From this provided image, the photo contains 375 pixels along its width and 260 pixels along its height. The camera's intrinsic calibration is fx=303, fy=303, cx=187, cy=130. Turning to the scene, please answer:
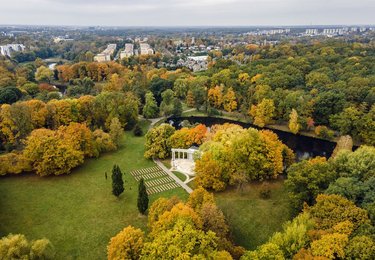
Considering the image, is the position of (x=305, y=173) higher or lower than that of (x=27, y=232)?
higher

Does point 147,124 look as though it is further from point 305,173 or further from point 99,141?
point 305,173

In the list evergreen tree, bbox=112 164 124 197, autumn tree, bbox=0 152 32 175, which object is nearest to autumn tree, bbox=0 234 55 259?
evergreen tree, bbox=112 164 124 197

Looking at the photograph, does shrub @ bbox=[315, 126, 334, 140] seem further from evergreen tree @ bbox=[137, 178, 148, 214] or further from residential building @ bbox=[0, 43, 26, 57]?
residential building @ bbox=[0, 43, 26, 57]

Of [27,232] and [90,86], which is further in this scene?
[90,86]

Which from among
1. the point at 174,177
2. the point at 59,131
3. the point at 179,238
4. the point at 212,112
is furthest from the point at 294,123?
the point at 179,238

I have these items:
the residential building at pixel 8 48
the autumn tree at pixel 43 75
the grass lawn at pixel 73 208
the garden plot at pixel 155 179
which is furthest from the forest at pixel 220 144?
the residential building at pixel 8 48

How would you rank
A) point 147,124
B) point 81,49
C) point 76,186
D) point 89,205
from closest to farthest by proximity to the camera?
1. point 89,205
2. point 76,186
3. point 147,124
4. point 81,49

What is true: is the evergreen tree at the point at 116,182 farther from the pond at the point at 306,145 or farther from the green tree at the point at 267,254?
the pond at the point at 306,145

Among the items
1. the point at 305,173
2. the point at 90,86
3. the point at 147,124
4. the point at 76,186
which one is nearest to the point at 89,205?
the point at 76,186
